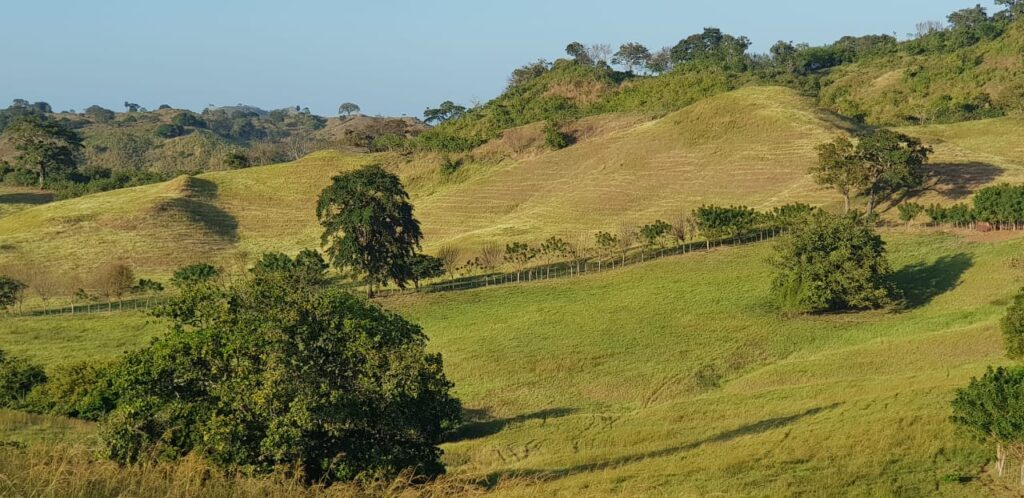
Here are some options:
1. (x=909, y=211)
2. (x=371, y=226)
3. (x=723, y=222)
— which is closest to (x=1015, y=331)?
(x=723, y=222)

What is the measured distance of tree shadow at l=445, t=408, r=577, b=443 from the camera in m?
41.6

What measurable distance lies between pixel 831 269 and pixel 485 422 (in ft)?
98.8

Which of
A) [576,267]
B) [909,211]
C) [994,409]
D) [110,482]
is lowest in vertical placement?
[994,409]

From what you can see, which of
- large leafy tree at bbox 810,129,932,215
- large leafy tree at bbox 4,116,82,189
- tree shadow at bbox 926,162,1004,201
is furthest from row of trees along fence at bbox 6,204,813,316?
large leafy tree at bbox 4,116,82,189

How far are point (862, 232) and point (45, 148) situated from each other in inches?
5636

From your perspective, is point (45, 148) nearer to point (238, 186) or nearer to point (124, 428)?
point (238, 186)

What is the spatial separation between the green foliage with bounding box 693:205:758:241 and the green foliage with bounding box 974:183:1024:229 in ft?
62.3

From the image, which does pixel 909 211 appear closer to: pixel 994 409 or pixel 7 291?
pixel 994 409

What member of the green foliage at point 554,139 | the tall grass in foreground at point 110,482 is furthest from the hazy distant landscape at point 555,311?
the green foliage at point 554,139

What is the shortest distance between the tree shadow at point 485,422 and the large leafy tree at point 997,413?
68.2ft

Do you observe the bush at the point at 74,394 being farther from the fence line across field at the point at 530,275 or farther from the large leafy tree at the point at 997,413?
the large leafy tree at the point at 997,413

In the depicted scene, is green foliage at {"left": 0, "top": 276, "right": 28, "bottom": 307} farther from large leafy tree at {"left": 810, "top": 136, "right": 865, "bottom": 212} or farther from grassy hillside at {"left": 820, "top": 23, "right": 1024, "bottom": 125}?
grassy hillside at {"left": 820, "top": 23, "right": 1024, "bottom": 125}

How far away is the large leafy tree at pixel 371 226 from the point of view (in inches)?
2980

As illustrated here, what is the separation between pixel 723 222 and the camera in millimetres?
79938
